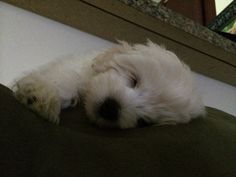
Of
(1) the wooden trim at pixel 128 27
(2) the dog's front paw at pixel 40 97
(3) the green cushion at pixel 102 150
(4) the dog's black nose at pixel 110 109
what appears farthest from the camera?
(1) the wooden trim at pixel 128 27

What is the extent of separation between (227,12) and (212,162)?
1.40 m

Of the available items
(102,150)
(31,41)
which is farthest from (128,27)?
(102,150)

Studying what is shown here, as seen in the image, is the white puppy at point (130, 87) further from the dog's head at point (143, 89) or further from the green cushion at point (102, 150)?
the green cushion at point (102, 150)

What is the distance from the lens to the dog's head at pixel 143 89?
2.94 ft

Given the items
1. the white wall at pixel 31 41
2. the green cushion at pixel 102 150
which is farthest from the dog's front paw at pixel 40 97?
the white wall at pixel 31 41

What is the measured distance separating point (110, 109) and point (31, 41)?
1.96ft

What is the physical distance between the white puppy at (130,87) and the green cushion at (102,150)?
104 millimetres

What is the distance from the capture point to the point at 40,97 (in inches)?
28.7

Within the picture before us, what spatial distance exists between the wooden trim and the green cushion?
23.4 inches

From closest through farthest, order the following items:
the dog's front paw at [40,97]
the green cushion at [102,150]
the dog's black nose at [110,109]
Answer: the green cushion at [102,150] < the dog's front paw at [40,97] < the dog's black nose at [110,109]

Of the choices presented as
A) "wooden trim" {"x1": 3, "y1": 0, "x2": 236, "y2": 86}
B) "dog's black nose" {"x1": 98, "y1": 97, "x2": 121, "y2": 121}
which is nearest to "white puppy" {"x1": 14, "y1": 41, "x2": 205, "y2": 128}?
"dog's black nose" {"x1": 98, "y1": 97, "x2": 121, "y2": 121}

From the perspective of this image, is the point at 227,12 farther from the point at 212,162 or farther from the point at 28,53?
the point at 212,162

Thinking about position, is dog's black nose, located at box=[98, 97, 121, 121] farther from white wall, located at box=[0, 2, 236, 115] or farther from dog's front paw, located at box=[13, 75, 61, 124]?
white wall, located at box=[0, 2, 236, 115]

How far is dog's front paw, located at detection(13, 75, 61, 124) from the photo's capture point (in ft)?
2.18
